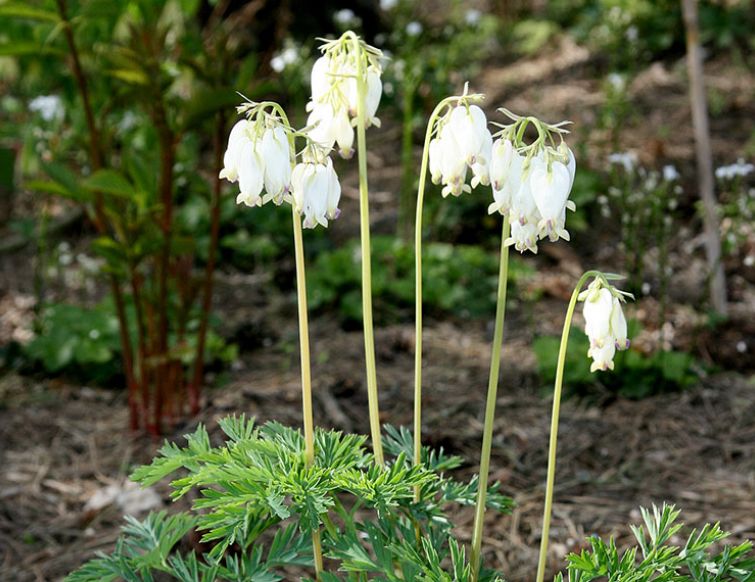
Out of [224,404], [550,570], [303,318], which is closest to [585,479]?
[550,570]

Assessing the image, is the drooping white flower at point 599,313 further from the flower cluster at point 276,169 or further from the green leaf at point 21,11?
the green leaf at point 21,11

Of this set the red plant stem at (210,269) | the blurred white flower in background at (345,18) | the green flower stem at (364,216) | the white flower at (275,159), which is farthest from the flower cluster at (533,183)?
the blurred white flower in background at (345,18)

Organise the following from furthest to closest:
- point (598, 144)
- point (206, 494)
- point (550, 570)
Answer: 1. point (598, 144)
2. point (550, 570)
3. point (206, 494)

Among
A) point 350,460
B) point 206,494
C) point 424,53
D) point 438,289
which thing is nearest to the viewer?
point 206,494

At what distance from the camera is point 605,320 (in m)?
1.57

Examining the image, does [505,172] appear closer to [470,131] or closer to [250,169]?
[470,131]

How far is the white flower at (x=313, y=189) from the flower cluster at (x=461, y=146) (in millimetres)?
203

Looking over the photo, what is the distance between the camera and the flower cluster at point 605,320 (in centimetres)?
156

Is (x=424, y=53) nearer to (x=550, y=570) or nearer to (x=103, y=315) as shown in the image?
(x=103, y=315)

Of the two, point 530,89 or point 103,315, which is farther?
point 530,89

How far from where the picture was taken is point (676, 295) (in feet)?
15.0

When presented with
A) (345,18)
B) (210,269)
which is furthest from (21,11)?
(345,18)

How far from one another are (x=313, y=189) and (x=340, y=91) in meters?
0.22

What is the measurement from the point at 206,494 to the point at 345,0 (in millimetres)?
6511
